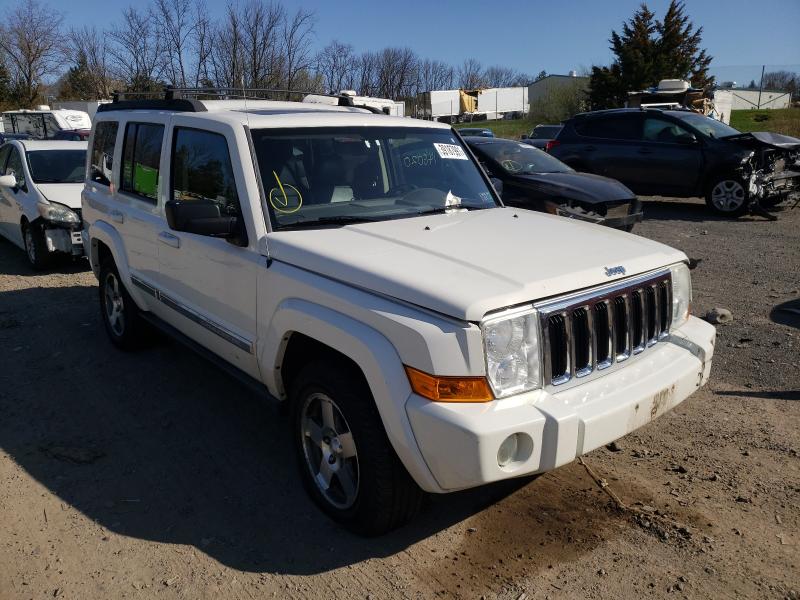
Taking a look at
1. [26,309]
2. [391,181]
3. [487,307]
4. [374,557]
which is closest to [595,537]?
[374,557]

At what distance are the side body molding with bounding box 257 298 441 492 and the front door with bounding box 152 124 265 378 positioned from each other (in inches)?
25.0

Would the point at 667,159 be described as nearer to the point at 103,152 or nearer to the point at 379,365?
the point at 103,152

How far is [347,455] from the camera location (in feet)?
10.4

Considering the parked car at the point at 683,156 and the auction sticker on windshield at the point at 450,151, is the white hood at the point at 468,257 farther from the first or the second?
the parked car at the point at 683,156

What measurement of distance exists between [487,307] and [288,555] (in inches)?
59.0

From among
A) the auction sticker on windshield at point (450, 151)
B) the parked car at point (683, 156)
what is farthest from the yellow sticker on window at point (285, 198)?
the parked car at point (683, 156)

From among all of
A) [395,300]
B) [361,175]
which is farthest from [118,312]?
[395,300]

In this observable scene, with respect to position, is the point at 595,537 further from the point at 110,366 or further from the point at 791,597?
the point at 110,366

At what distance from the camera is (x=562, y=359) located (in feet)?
9.29

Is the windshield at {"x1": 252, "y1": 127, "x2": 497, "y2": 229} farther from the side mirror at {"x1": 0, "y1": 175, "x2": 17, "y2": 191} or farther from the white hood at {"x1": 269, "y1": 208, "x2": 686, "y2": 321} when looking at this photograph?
the side mirror at {"x1": 0, "y1": 175, "x2": 17, "y2": 191}

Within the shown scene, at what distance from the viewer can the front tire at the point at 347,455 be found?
2.91 m

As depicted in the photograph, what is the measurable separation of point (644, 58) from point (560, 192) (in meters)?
32.7

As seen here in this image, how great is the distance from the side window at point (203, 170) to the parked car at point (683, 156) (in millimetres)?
10214

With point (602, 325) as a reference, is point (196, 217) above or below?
above
